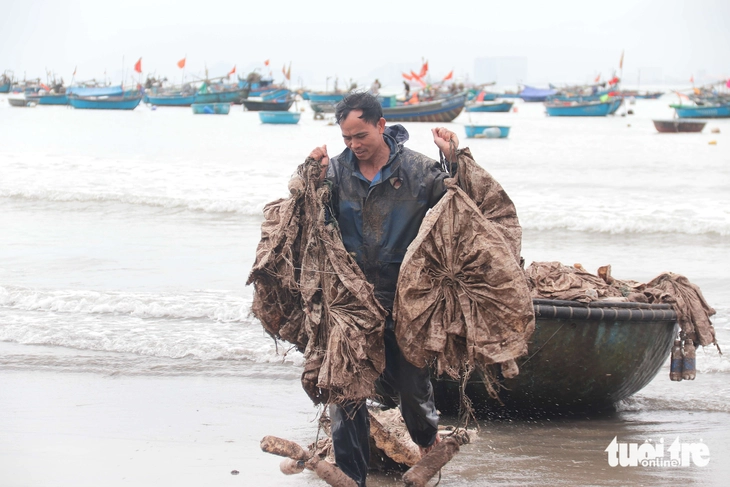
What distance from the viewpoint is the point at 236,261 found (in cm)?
877

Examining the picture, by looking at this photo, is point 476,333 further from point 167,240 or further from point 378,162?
point 167,240

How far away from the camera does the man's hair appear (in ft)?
9.48

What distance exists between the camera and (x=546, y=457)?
380cm

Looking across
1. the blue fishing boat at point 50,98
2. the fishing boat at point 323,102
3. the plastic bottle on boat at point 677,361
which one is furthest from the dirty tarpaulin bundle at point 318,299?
the blue fishing boat at point 50,98

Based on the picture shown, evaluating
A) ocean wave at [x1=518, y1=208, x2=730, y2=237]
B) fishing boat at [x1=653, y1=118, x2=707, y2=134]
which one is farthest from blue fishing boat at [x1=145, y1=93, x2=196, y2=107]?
ocean wave at [x1=518, y1=208, x2=730, y2=237]

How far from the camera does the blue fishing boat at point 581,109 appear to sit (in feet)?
182

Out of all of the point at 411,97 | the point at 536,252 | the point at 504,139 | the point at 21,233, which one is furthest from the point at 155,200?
the point at 411,97

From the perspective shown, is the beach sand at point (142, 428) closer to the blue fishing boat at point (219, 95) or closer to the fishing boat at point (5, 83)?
the blue fishing boat at point (219, 95)

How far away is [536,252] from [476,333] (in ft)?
23.3

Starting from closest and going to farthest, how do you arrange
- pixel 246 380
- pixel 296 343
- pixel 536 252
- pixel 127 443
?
pixel 296 343 → pixel 127 443 → pixel 246 380 → pixel 536 252

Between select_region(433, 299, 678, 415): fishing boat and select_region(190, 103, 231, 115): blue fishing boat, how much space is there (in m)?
56.1

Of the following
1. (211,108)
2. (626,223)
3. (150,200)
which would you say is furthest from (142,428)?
(211,108)

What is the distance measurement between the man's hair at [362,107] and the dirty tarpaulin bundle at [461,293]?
36 centimetres

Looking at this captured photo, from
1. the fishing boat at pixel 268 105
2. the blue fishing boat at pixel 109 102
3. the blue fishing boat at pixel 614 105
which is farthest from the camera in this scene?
the blue fishing boat at pixel 109 102
